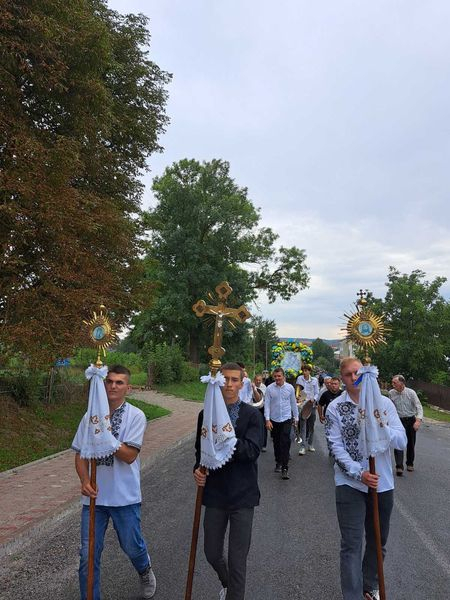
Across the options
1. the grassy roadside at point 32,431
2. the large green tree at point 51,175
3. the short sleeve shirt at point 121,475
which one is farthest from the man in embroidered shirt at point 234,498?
the large green tree at point 51,175

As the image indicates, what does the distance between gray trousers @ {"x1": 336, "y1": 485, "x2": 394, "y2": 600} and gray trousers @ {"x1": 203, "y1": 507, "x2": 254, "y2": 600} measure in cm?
69

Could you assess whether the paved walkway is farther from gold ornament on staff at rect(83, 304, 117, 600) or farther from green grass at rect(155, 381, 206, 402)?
green grass at rect(155, 381, 206, 402)

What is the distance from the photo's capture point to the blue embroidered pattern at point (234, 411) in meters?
3.53

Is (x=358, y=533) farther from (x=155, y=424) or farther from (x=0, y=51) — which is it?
(x=155, y=424)

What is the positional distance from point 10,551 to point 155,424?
10374mm

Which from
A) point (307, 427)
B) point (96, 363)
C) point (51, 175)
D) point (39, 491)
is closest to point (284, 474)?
point (307, 427)

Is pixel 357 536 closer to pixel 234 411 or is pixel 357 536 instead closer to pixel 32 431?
pixel 234 411

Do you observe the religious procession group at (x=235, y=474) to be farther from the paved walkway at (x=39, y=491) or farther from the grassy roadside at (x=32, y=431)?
the grassy roadside at (x=32, y=431)

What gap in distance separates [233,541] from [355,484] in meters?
0.94

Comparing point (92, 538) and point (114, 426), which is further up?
point (114, 426)

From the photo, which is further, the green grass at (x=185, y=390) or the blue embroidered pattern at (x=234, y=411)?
the green grass at (x=185, y=390)

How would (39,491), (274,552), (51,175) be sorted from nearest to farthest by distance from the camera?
(274,552) < (39,491) < (51,175)

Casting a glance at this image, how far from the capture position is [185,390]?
98.2 feet

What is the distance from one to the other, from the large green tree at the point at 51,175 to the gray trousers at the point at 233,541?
21.6ft
